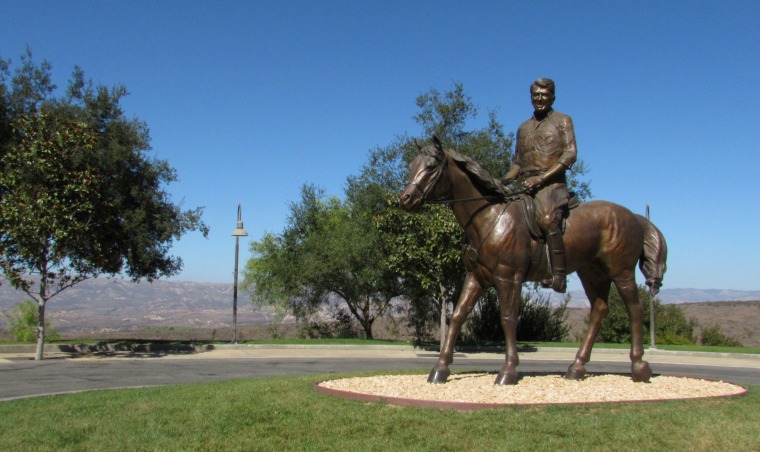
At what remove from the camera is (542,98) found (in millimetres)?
9508

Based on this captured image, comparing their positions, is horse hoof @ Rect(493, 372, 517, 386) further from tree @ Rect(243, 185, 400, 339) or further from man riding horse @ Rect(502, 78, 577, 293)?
tree @ Rect(243, 185, 400, 339)

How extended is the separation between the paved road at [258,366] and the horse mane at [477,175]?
187 inches

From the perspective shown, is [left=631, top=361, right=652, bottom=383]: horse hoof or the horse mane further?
[left=631, top=361, right=652, bottom=383]: horse hoof

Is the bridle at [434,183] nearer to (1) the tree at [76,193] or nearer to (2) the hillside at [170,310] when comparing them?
(1) the tree at [76,193]

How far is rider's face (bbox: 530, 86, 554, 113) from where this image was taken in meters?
9.51

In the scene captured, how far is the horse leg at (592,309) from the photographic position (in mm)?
9852

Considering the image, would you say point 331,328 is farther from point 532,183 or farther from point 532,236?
point 532,183

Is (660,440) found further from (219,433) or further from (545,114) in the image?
(545,114)

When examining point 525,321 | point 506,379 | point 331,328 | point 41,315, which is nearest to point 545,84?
point 506,379

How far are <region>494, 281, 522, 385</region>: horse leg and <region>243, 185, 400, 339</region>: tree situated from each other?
1893 centimetres

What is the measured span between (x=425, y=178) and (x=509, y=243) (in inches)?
58.7

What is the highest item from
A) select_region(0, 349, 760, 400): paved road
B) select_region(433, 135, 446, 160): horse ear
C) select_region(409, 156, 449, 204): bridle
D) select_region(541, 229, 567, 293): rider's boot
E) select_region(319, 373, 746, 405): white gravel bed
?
select_region(433, 135, 446, 160): horse ear

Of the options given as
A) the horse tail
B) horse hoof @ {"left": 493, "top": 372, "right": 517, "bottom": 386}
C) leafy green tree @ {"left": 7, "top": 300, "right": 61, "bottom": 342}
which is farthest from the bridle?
leafy green tree @ {"left": 7, "top": 300, "right": 61, "bottom": 342}

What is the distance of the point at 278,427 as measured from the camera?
6.82m
